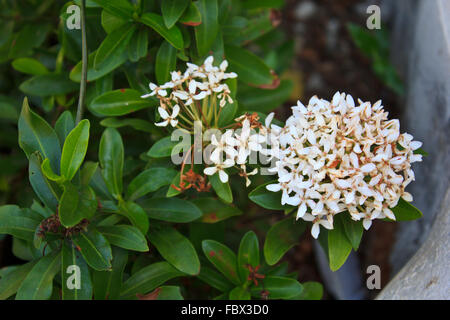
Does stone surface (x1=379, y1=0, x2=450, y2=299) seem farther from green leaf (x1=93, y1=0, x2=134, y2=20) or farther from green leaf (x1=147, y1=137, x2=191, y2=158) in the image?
green leaf (x1=93, y1=0, x2=134, y2=20)

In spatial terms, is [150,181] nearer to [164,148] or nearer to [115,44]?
[164,148]

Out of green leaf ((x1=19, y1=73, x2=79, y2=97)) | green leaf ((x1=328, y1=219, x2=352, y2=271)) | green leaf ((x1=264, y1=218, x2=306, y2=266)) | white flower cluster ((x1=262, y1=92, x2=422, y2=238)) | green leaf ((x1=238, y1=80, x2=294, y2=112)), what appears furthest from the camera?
green leaf ((x1=238, y1=80, x2=294, y2=112))

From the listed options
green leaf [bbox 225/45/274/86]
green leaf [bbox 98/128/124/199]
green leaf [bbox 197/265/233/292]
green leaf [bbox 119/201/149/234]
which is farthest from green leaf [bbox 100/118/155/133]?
green leaf [bbox 197/265/233/292]

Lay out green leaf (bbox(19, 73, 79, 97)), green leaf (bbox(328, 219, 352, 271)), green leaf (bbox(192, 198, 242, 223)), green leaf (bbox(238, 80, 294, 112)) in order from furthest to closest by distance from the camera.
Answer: green leaf (bbox(238, 80, 294, 112))
green leaf (bbox(19, 73, 79, 97))
green leaf (bbox(192, 198, 242, 223))
green leaf (bbox(328, 219, 352, 271))
